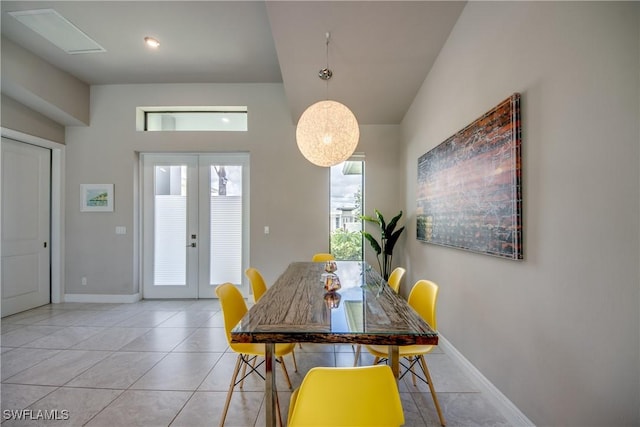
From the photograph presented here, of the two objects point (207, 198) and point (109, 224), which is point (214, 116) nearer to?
point (207, 198)

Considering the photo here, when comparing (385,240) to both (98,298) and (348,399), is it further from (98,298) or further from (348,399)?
(98,298)

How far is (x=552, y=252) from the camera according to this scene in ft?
4.54

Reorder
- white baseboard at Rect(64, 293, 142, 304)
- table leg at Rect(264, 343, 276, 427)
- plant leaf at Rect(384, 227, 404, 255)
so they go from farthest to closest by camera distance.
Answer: white baseboard at Rect(64, 293, 142, 304)
plant leaf at Rect(384, 227, 404, 255)
table leg at Rect(264, 343, 276, 427)

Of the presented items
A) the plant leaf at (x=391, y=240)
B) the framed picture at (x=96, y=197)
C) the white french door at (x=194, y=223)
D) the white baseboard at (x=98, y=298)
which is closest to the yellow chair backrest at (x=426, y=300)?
the plant leaf at (x=391, y=240)

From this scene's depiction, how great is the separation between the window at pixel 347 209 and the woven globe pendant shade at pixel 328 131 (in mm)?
1867

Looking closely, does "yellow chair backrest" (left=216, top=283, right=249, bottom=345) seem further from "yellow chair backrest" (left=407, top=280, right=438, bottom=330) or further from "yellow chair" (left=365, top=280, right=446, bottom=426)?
"yellow chair backrest" (left=407, top=280, right=438, bottom=330)

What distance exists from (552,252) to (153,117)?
5.20m

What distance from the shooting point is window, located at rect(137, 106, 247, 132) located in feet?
13.9

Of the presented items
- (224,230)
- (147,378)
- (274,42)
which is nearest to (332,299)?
(147,378)

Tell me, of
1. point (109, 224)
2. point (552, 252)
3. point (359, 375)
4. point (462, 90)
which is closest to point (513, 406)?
point (552, 252)

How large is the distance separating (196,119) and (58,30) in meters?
1.69

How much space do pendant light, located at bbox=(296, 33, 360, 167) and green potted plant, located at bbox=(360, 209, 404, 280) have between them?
162cm

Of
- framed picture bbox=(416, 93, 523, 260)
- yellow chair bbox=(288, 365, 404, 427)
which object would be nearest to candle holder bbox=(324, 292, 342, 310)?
yellow chair bbox=(288, 365, 404, 427)

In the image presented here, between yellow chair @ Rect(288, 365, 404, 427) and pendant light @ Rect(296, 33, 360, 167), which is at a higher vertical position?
pendant light @ Rect(296, 33, 360, 167)
